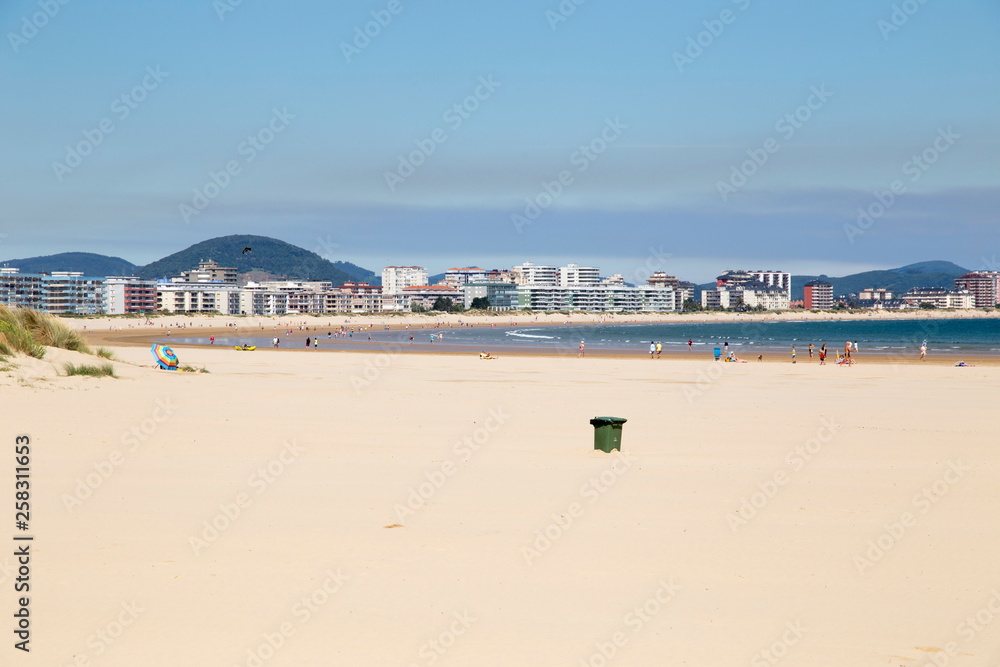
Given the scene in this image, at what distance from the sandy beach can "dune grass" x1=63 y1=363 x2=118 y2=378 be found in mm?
2535

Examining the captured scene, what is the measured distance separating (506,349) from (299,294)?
12905 centimetres

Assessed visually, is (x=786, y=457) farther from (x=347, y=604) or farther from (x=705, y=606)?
(x=347, y=604)

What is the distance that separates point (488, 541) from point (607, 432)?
4820 mm

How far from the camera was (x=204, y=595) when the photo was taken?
5.46 m

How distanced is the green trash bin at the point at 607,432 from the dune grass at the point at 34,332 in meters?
13.1

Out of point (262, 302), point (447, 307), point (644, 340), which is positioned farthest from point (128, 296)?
point (644, 340)

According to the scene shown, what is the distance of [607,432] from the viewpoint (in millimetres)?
11438

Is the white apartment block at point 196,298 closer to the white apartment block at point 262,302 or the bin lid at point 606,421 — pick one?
the white apartment block at point 262,302

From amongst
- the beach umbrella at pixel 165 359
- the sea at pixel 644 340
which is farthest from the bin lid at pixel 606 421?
the sea at pixel 644 340

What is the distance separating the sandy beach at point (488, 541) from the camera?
16.4ft

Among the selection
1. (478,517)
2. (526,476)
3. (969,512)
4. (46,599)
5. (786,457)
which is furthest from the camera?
(786,457)

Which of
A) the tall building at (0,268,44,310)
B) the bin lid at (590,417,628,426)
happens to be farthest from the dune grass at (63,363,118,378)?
Result: the tall building at (0,268,44,310)

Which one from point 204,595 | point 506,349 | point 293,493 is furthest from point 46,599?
point 506,349

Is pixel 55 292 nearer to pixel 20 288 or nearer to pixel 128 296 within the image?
pixel 20 288
